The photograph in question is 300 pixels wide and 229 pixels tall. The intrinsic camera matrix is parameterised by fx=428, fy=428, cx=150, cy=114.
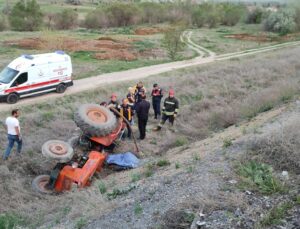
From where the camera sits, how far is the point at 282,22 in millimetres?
61688

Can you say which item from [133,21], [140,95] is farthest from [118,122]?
[133,21]

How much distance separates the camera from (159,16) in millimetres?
72500

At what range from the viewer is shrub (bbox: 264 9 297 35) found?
6088cm

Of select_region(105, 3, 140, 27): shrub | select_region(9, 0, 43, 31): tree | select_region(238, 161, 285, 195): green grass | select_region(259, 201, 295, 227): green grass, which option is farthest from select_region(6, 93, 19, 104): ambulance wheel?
select_region(105, 3, 140, 27): shrub

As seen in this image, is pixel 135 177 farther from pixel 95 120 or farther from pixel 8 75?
pixel 8 75

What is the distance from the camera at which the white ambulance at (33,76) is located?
61.0ft

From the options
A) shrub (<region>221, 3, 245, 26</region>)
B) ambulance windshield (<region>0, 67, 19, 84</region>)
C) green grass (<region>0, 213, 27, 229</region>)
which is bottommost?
shrub (<region>221, 3, 245, 26</region>)

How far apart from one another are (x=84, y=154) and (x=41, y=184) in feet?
4.58

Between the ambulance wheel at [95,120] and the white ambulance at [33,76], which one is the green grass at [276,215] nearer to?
the ambulance wheel at [95,120]

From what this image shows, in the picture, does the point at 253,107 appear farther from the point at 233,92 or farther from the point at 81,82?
the point at 81,82

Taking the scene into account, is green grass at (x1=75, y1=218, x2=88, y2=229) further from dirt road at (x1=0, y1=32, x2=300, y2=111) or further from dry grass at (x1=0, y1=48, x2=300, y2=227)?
dirt road at (x1=0, y1=32, x2=300, y2=111)

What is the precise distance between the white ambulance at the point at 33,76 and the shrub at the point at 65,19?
39618 mm

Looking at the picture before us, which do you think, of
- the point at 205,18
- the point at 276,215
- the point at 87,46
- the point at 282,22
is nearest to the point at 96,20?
the point at 205,18

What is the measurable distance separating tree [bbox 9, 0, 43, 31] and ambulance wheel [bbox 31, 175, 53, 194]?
43.5 m
